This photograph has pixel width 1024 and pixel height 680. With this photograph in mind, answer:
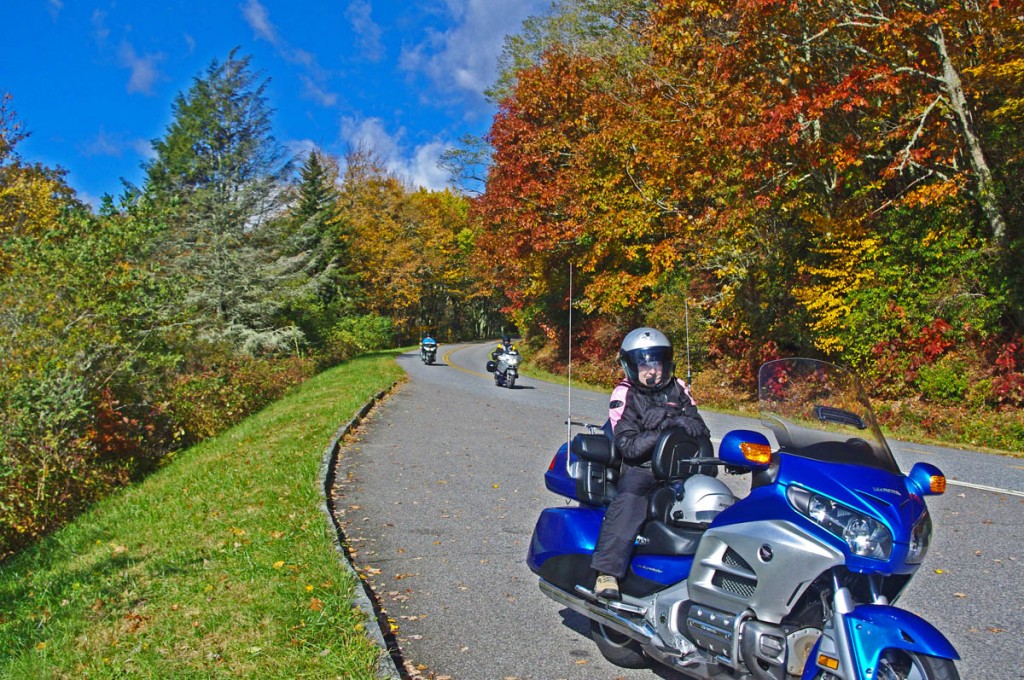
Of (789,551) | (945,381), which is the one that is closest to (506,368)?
(945,381)

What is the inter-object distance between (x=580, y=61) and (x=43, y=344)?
19.1 m

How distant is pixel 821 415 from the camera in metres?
3.92

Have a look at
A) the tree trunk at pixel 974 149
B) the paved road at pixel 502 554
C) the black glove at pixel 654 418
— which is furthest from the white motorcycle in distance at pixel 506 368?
the black glove at pixel 654 418

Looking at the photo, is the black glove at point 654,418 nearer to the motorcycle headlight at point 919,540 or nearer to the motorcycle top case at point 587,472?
the motorcycle top case at point 587,472

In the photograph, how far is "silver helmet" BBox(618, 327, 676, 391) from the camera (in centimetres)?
479

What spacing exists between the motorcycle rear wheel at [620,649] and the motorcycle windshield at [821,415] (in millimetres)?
1605

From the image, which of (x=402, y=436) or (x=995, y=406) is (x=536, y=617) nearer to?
(x=402, y=436)

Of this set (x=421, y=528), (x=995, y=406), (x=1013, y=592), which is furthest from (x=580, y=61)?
(x=1013, y=592)

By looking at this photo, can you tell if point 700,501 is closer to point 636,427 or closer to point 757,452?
point 757,452

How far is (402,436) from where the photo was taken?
14234mm

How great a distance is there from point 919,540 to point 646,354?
1795 mm

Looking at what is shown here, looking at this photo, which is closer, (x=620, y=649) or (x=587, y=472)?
(x=620, y=649)

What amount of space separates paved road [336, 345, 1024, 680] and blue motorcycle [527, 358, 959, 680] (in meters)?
0.87

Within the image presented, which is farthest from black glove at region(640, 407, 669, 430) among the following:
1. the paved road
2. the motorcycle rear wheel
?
the paved road
